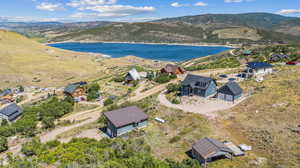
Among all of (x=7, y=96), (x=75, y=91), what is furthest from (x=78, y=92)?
(x=7, y=96)

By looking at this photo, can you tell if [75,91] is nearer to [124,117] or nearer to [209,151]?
[124,117]

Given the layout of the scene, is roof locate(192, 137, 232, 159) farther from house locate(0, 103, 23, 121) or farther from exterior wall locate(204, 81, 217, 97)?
house locate(0, 103, 23, 121)

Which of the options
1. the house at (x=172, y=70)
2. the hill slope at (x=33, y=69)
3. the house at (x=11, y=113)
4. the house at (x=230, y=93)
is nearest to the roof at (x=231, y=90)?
the house at (x=230, y=93)

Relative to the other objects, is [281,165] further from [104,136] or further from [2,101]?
[2,101]

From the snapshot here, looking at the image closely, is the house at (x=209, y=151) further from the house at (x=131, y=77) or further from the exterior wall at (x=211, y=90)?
the house at (x=131, y=77)

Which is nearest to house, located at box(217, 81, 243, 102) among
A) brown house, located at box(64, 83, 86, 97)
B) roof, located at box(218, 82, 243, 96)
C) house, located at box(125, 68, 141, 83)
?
roof, located at box(218, 82, 243, 96)
